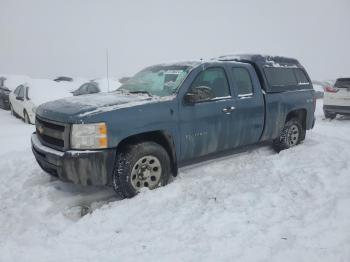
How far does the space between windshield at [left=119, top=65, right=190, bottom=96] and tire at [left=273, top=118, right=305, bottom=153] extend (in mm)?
2755

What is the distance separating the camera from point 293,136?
23.0 feet

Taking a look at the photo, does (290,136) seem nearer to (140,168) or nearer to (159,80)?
(159,80)

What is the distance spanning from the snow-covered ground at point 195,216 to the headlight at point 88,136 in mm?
807

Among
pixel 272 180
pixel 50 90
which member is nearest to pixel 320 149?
pixel 272 180

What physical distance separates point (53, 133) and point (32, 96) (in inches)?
300

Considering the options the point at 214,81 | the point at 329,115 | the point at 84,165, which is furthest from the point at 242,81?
the point at 329,115

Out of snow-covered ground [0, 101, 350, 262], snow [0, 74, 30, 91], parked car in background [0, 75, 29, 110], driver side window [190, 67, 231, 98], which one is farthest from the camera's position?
snow [0, 74, 30, 91]

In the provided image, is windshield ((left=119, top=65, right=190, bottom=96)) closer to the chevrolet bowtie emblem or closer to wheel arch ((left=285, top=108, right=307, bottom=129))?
the chevrolet bowtie emblem

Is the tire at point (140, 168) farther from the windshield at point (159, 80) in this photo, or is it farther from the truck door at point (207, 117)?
the windshield at point (159, 80)

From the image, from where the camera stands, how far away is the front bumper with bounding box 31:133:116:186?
3953 mm

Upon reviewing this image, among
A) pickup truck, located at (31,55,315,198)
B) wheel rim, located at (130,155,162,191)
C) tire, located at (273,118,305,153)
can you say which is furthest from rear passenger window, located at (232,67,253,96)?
wheel rim, located at (130,155,162,191)

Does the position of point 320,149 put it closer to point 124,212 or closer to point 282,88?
point 282,88

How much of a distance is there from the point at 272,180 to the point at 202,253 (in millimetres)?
2265

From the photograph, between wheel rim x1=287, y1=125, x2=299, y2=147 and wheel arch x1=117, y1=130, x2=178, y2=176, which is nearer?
wheel arch x1=117, y1=130, x2=178, y2=176
